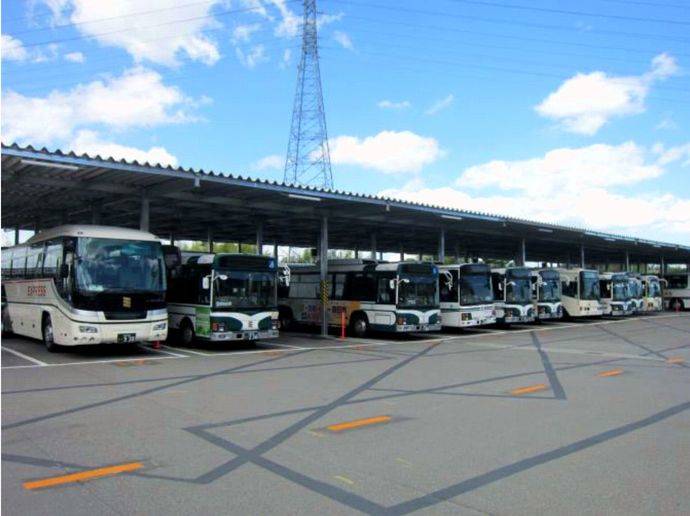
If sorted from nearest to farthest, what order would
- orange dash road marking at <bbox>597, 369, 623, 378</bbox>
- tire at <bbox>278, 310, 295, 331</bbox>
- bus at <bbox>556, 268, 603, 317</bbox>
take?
1. orange dash road marking at <bbox>597, 369, 623, 378</bbox>
2. tire at <bbox>278, 310, 295, 331</bbox>
3. bus at <bbox>556, 268, 603, 317</bbox>

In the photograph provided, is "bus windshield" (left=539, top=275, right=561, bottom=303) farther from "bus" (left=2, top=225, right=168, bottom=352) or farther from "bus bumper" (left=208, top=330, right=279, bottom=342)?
"bus" (left=2, top=225, right=168, bottom=352)

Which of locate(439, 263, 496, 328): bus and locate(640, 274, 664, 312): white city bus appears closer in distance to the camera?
locate(439, 263, 496, 328): bus

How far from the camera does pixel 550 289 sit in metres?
29.4

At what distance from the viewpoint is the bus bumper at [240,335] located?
649 inches

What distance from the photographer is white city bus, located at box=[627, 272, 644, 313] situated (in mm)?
35625

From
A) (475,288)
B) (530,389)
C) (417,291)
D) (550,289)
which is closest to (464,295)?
(475,288)

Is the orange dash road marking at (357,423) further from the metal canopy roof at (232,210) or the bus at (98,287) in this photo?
the metal canopy roof at (232,210)

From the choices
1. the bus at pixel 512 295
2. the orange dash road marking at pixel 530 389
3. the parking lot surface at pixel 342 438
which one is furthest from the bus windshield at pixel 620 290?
the orange dash road marking at pixel 530 389

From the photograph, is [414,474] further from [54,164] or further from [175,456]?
[54,164]

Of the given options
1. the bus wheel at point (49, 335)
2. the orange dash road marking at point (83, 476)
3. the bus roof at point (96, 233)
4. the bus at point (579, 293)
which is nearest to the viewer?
the orange dash road marking at point (83, 476)

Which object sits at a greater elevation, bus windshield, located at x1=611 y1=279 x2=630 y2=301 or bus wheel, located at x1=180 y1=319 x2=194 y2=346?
bus windshield, located at x1=611 y1=279 x2=630 y2=301

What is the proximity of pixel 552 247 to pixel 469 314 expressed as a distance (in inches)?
873

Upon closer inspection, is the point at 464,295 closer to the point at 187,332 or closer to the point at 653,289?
the point at 187,332

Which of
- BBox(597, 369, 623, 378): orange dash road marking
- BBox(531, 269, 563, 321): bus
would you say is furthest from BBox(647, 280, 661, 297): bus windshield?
BBox(597, 369, 623, 378): orange dash road marking
